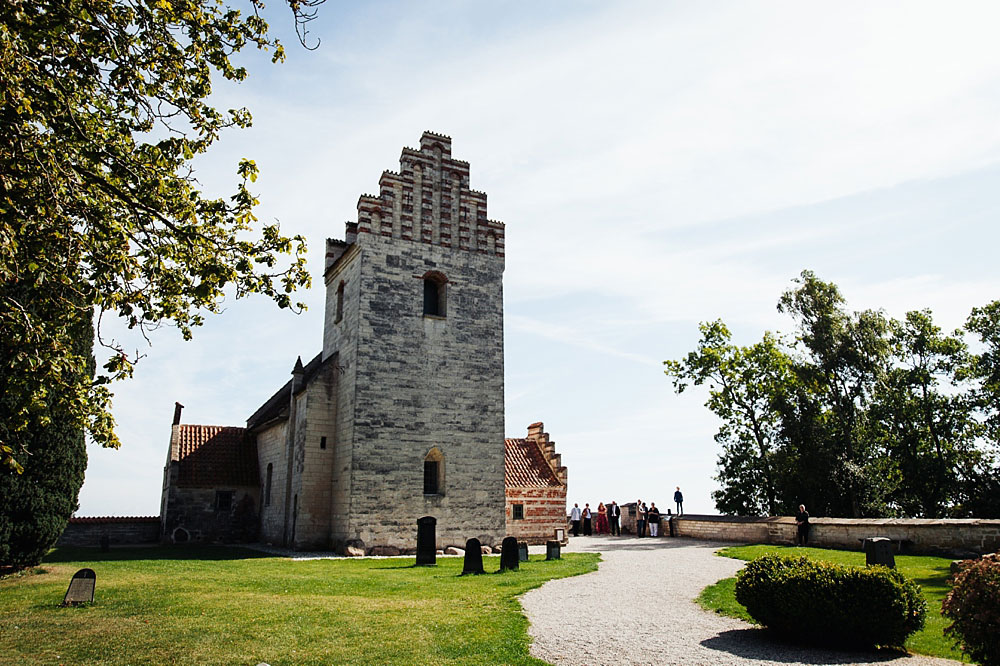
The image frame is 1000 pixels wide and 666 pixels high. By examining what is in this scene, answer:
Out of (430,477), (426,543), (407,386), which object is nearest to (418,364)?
(407,386)

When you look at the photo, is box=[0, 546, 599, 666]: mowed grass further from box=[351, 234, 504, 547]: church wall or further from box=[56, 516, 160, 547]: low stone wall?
box=[56, 516, 160, 547]: low stone wall

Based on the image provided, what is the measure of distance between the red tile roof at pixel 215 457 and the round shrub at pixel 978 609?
26201mm

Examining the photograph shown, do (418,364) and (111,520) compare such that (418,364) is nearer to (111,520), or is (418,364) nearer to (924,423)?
(111,520)

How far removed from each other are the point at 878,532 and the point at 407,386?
14885mm

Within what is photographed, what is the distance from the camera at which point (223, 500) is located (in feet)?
89.0

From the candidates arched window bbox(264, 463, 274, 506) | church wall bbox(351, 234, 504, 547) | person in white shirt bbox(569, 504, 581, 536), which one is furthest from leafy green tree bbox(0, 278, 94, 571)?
person in white shirt bbox(569, 504, 581, 536)

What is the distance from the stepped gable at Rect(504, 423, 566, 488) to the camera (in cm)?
2828

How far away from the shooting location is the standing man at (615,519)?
32938 millimetres

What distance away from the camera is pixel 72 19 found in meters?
7.15

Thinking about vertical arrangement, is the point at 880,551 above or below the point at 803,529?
above

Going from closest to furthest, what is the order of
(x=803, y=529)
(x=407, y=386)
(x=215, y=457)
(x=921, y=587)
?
(x=921, y=587) < (x=803, y=529) < (x=407, y=386) < (x=215, y=457)

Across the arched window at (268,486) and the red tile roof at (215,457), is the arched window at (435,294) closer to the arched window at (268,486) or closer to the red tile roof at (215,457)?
the arched window at (268,486)

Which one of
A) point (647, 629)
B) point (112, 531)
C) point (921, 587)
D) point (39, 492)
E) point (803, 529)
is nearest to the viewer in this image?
point (647, 629)

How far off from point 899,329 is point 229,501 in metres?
35.3
